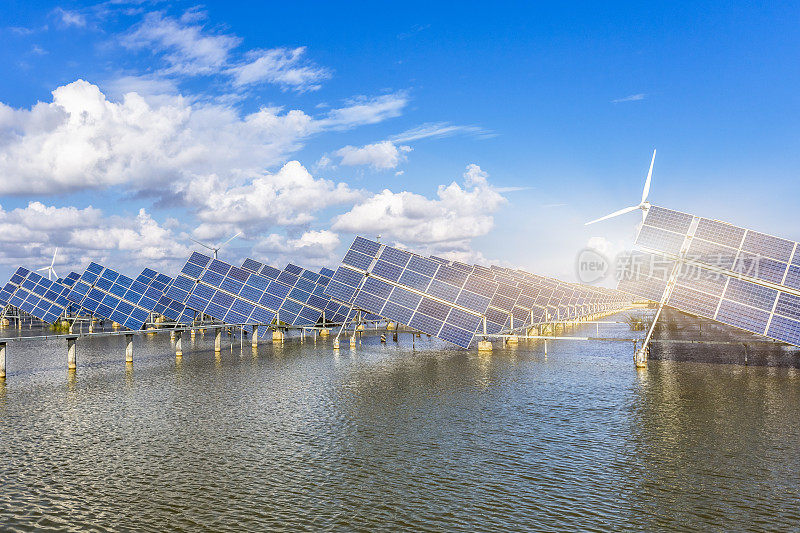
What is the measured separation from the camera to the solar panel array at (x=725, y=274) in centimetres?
4634

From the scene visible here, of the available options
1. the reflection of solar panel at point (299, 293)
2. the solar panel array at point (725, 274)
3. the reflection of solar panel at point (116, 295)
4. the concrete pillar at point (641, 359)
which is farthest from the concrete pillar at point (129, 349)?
the concrete pillar at point (641, 359)

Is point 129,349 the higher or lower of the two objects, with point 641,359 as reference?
higher

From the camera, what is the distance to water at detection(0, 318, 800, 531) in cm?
1848

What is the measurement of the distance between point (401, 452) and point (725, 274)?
38.0 m

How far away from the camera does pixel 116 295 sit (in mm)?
96625

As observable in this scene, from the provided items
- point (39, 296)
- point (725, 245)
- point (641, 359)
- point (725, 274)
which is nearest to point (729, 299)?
point (725, 274)

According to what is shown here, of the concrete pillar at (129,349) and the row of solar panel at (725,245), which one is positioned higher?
the row of solar panel at (725,245)

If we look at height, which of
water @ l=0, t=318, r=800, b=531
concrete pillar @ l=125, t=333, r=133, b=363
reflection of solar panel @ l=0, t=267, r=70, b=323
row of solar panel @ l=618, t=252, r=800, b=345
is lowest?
water @ l=0, t=318, r=800, b=531

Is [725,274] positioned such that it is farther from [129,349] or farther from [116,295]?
[116,295]

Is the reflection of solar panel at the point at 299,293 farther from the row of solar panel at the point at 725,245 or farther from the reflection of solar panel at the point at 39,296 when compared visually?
the row of solar panel at the point at 725,245

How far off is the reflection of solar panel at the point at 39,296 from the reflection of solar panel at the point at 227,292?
37569 mm

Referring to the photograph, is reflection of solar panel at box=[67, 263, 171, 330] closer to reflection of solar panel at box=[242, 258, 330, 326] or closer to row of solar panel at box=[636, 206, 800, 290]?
reflection of solar panel at box=[242, 258, 330, 326]

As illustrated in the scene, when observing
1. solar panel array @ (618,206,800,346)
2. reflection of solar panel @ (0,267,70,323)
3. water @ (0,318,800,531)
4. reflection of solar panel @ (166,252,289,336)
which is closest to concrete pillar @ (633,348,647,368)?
water @ (0,318,800,531)

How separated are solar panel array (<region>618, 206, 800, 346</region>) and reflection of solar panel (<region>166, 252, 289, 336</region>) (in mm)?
49947
